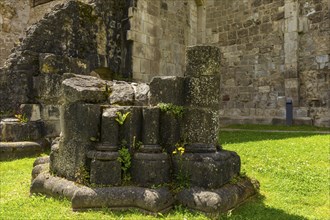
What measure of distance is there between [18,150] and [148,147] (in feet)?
14.5

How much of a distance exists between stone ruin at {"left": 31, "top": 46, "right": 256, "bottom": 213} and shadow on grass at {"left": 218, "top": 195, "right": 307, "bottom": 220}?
0.13m

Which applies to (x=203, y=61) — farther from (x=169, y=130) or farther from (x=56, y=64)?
(x=56, y=64)

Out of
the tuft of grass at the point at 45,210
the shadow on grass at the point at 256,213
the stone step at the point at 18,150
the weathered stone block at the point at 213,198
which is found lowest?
the shadow on grass at the point at 256,213

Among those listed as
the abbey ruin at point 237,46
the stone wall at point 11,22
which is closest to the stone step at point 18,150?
the abbey ruin at point 237,46

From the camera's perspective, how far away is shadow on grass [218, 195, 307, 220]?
12.8 ft

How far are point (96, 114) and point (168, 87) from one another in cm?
106

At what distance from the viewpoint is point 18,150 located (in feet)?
24.8

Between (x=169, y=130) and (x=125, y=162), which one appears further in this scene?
(x=169, y=130)

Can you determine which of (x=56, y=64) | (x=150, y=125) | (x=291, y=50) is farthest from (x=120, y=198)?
(x=291, y=50)

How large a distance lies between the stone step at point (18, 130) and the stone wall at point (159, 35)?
4.54 metres

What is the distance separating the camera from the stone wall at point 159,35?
12039 millimetres

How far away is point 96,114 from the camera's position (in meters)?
4.55

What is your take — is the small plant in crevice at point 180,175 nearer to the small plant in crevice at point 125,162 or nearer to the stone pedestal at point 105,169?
the small plant in crevice at point 125,162

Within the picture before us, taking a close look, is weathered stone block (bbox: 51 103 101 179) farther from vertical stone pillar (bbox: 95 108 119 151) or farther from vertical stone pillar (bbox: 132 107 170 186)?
vertical stone pillar (bbox: 132 107 170 186)
